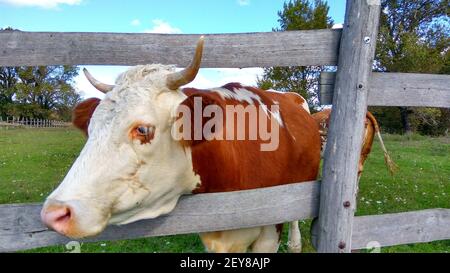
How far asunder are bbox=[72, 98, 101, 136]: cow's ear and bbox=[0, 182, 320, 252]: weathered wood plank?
1.97 feet

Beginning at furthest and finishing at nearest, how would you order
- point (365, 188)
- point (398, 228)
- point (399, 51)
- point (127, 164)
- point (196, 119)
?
point (399, 51) → point (365, 188) → point (398, 228) → point (196, 119) → point (127, 164)

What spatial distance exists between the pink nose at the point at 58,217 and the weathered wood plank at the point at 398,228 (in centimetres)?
164

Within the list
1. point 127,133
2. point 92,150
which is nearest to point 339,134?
point 127,133

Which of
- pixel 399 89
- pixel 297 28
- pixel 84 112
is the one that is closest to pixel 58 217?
pixel 84 112

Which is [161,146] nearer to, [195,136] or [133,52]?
[195,136]

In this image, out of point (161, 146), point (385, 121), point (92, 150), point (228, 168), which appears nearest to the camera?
point (92, 150)

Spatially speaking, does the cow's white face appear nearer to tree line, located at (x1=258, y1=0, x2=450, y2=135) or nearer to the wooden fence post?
the wooden fence post

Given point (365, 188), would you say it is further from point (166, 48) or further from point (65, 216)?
point (65, 216)

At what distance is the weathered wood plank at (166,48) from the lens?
2701 millimetres

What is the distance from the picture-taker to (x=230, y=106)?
334 centimetres

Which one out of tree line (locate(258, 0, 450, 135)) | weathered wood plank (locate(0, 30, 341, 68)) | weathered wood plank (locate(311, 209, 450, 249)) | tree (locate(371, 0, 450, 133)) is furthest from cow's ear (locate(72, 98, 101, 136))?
tree (locate(371, 0, 450, 133))

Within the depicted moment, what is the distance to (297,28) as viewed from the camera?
76.8ft

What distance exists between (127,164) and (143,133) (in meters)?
0.20

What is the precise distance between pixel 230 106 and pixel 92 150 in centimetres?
124
